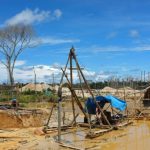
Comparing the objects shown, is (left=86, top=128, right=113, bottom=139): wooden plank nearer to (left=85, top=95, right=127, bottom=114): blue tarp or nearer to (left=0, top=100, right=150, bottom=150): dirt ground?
(left=0, top=100, right=150, bottom=150): dirt ground

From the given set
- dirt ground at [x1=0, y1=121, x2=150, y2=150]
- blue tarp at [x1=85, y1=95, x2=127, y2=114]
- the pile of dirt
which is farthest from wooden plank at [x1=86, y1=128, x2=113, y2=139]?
the pile of dirt

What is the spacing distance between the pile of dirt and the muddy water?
112 inches

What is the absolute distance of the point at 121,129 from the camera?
16.3m

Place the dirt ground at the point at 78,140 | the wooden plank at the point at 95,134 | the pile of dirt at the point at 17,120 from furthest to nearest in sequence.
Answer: the pile of dirt at the point at 17,120 < the wooden plank at the point at 95,134 < the dirt ground at the point at 78,140

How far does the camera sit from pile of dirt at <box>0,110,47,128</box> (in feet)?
57.1

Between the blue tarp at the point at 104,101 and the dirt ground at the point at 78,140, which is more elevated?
the blue tarp at the point at 104,101

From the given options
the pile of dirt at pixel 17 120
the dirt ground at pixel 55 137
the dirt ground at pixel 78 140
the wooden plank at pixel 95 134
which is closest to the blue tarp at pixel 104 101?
the dirt ground at pixel 55 137

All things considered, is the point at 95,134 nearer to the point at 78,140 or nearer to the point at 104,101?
the point at 78,140

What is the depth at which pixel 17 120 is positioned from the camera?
57.9 feet

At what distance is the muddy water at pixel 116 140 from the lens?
12.5m

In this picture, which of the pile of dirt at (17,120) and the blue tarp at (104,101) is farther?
the pile of dirt at (17,120)

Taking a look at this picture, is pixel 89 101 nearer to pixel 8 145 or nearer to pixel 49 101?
pixel 8 145

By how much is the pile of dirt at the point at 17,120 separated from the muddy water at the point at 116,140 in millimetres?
2839

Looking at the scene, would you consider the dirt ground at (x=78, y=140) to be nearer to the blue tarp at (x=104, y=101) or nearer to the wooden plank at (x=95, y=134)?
the wooden plank at (x=95, y=134)
